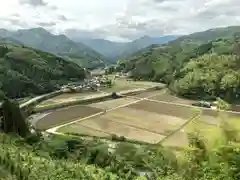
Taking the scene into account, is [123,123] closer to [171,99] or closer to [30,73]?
[171,99]

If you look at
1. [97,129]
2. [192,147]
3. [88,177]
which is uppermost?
[192,147]

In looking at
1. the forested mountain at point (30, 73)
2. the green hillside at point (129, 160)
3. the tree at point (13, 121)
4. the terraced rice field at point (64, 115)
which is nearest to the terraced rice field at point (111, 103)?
the terraced rice field at point (64, 115)

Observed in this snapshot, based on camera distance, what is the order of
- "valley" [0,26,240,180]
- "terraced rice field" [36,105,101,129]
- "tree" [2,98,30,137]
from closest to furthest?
1. "valley" [0,26,240,180]
2. "tree" [2,98,30,137]
3. "terraced rice field" [36,105,101,129]

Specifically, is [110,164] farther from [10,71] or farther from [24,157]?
[10,71]

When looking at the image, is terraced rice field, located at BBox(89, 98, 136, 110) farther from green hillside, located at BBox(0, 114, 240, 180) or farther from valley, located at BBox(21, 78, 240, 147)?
green hillside, located at BBox(0, 114, 240, 180)

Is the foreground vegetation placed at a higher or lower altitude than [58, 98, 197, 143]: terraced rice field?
higher

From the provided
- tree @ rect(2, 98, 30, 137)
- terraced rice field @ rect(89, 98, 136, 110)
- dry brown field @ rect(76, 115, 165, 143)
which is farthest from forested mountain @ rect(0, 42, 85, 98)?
tree @ rect(2, 98, 30, 137)

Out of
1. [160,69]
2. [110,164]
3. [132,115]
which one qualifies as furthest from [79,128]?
[160,69]
